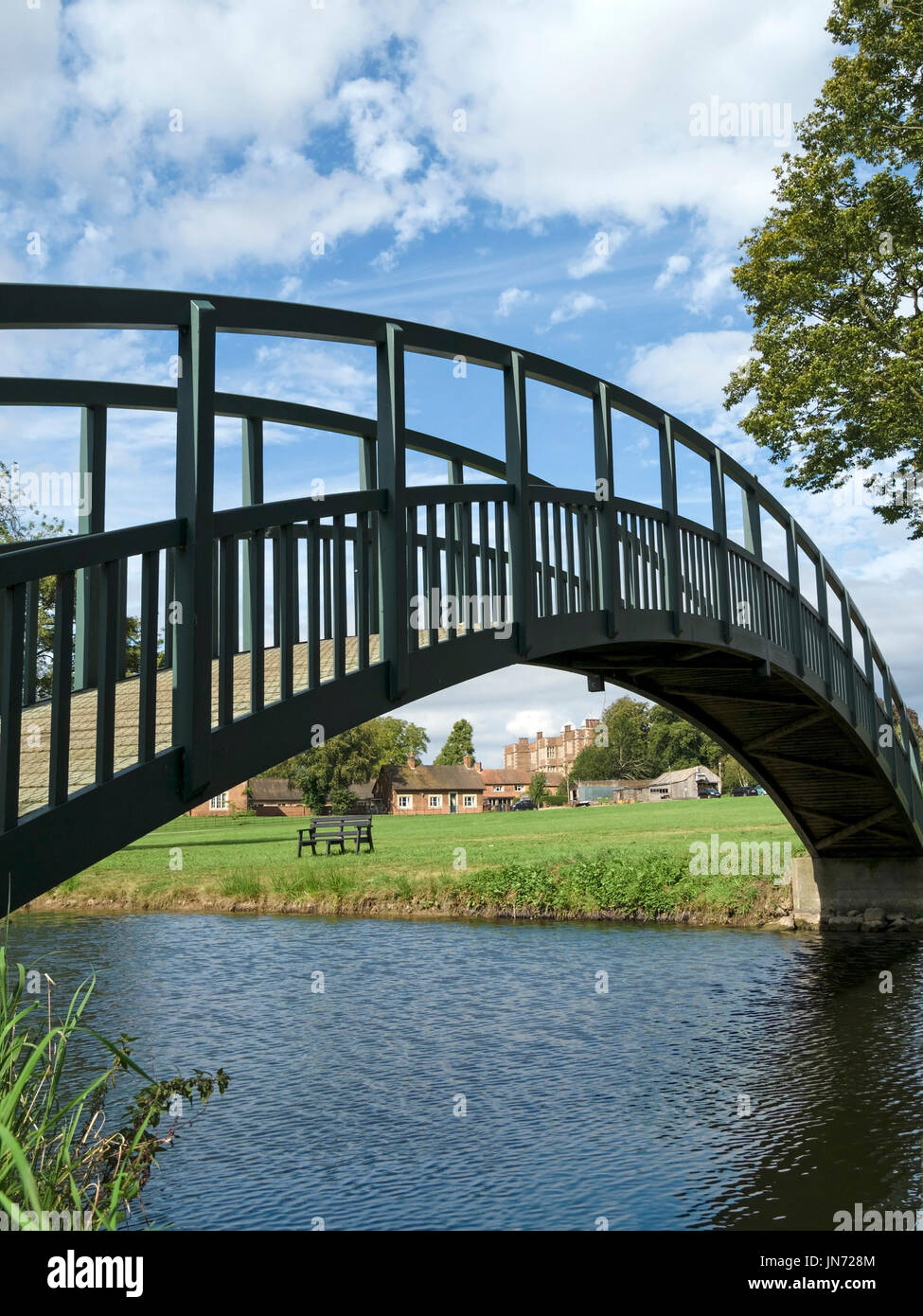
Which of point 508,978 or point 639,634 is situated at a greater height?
point 639,634

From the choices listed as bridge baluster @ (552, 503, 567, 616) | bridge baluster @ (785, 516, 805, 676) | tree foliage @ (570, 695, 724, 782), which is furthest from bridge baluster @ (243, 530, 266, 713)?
tree foliage @ (570, 695, 724, 782)

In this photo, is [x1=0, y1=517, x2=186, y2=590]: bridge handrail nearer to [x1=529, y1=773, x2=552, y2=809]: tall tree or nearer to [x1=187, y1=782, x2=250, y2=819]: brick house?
[x1=187, y1=782, x2=250, y2=819]: brick house

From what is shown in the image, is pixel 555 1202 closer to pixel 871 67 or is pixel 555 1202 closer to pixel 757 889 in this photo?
pixel 757 889

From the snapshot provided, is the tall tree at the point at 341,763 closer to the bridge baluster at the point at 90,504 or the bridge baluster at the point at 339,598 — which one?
the bridge baluster at the point at 90,504

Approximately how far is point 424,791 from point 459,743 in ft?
98.3

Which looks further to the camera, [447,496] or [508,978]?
[508,978]

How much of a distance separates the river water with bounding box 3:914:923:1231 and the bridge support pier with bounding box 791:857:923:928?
2543mm

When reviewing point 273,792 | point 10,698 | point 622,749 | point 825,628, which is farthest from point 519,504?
point 622,749

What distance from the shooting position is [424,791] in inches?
3996

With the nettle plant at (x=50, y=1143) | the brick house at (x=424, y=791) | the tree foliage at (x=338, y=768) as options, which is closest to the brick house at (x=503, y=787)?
the brick house at (x=424, y=791)

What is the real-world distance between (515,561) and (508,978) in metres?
10.3

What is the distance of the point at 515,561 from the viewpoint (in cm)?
898
